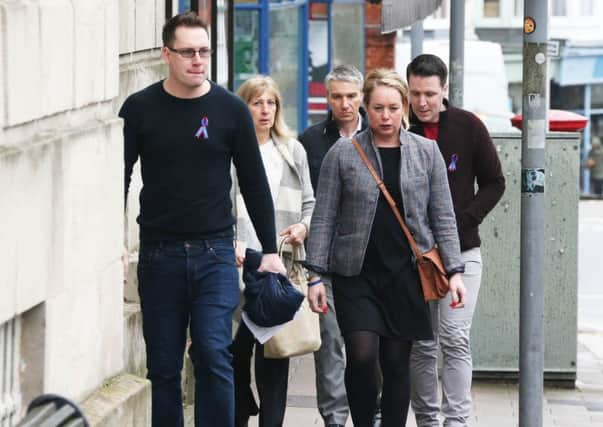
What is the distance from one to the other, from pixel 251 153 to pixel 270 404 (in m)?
1.44

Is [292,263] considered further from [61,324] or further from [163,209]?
[61,324]

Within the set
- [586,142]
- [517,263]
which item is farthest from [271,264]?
[586,142]

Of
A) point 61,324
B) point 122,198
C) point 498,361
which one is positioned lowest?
point 498,361

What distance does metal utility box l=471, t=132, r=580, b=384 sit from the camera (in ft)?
31.0

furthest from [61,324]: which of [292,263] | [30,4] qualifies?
[292,263]

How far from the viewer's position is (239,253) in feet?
23.6

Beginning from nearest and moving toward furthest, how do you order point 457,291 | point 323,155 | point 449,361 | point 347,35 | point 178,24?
point 178,24 → point 457,291 → point 449,361 → point 323,155 → point 347,35

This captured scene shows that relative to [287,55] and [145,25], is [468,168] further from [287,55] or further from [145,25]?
[287,55]

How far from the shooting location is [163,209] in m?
6.39

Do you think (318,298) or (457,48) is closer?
(318,298)

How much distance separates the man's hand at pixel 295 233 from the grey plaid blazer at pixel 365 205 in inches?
15.5

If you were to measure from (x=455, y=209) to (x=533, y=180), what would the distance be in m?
0.64

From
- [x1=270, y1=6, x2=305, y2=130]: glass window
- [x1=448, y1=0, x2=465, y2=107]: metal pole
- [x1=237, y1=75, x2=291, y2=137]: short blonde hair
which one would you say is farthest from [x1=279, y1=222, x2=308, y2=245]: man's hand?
[x1=270, y1=6, x2=305, y2=130]: glass window

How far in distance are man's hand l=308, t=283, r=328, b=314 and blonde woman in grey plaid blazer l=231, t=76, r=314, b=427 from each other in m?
0.45
